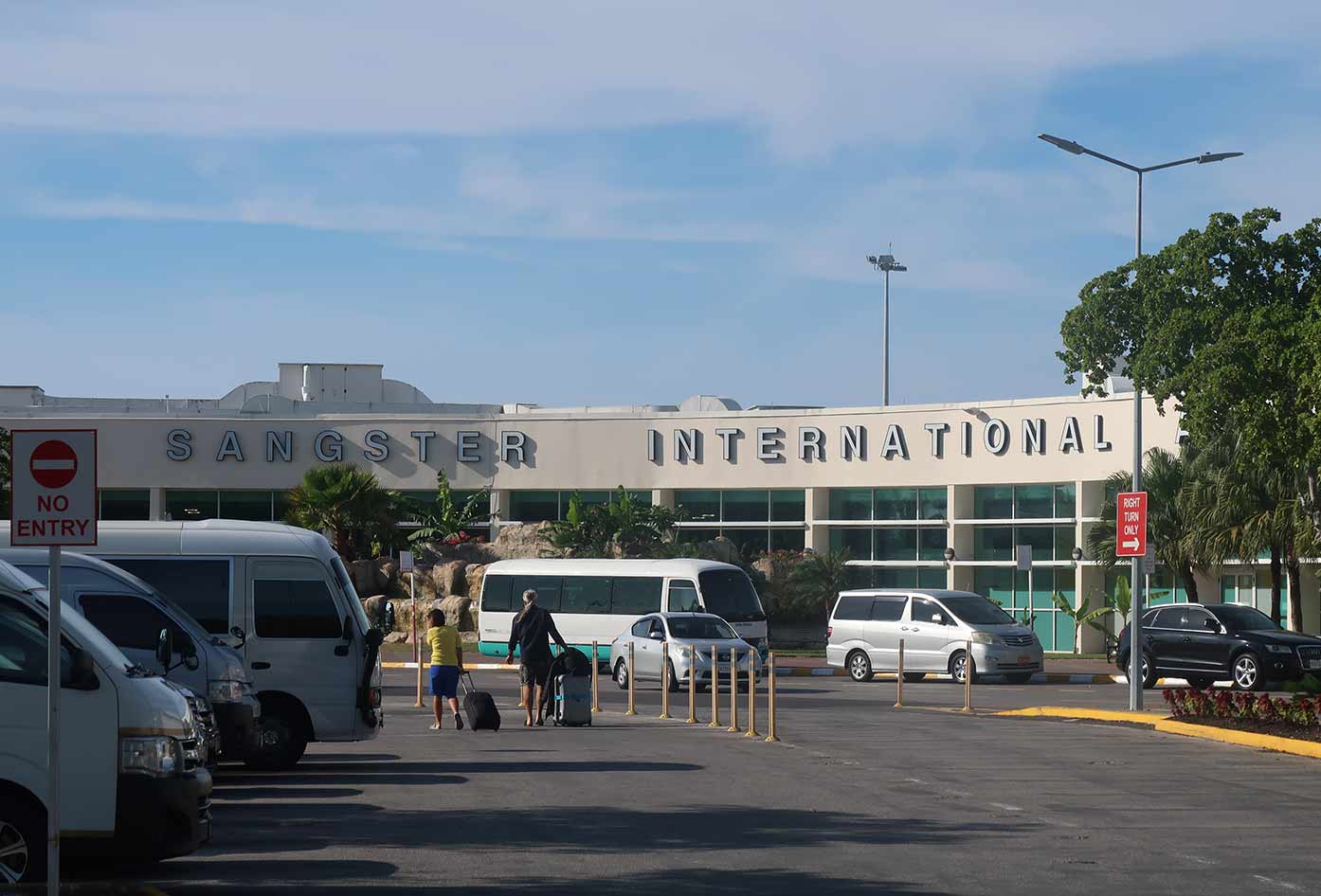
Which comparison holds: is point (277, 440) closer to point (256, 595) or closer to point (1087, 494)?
point (1087, 494)

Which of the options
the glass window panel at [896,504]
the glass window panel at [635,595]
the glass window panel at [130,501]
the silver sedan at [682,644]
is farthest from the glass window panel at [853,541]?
the silver sedan at [682,644]

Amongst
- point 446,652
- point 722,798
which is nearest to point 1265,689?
point 446,652

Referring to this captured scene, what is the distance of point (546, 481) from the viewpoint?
59.6 meters

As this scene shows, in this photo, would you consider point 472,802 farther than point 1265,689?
No

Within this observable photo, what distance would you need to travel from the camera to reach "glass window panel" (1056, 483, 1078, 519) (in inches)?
2042

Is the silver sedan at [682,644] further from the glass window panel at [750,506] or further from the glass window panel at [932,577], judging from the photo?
the glass window panel at [750,506]

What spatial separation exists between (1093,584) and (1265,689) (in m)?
20.8

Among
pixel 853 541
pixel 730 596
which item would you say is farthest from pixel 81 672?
pixel 853 541

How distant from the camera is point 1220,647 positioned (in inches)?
1232

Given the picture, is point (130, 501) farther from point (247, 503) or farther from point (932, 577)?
point (932, 577)

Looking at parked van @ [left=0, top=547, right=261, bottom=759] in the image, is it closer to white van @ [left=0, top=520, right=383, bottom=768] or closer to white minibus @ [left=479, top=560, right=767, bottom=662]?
white van @ [left=0, top=520, right=383, bottom=768]

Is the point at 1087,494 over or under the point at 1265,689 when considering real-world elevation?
over

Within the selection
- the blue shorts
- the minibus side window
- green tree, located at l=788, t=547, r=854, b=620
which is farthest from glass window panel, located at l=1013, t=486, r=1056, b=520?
the minibus side window

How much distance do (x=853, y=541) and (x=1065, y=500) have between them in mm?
7787
